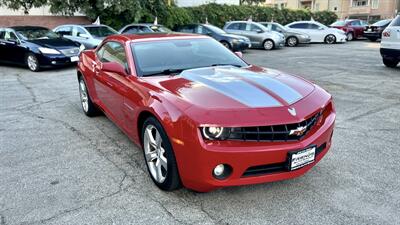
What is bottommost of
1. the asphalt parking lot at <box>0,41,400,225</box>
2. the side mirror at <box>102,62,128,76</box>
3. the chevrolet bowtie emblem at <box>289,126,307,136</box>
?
the asphalt parking lot at <box>0,41,400,225</box>

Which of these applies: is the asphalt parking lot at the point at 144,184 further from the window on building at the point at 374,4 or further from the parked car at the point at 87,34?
the window on building at the point at 374,4

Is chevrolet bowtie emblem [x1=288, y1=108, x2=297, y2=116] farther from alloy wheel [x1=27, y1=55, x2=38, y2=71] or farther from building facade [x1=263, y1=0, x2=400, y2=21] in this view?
building facade [x1=263, y1=0, x2=400, y2=21]

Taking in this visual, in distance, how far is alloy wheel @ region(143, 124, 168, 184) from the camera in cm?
338

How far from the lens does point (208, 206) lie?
10.4 ft

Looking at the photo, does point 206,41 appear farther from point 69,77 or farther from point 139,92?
point 69,77

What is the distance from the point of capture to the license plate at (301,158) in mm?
2996

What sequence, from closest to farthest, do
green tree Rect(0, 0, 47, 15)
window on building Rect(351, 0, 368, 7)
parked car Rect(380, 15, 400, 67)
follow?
1. parked car Rect(380, 15, 400, 67)
2. green tree Rect(0, 0, 47, 15)
3. window on building Rect(351, 0, 368, 7)

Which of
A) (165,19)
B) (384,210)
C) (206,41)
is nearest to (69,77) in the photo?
(206,41)

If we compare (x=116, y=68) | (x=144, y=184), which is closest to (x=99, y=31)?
(x=116, y=68)

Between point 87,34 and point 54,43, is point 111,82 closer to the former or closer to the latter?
point 54,43

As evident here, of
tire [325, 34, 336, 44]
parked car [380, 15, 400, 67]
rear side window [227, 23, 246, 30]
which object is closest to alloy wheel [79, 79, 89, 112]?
parked car [380, 15, 400, 67]

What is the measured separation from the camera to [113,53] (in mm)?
4949

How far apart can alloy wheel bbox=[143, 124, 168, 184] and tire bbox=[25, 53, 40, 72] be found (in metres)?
9.18

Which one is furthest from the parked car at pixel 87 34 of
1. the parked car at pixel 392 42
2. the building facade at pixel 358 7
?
the building facade at pixel 358 7
